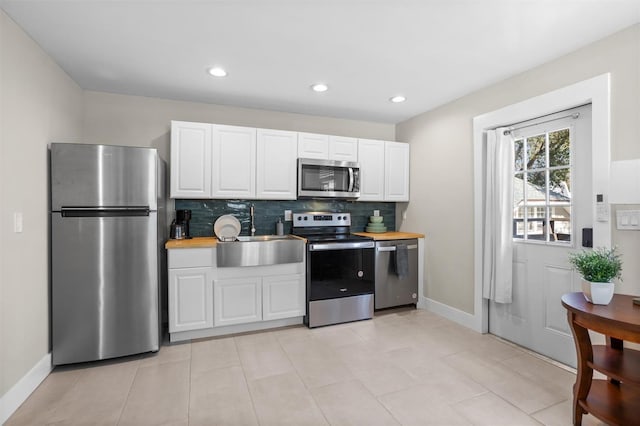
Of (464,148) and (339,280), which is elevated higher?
(464,148)

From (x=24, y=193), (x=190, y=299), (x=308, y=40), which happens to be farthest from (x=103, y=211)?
(x=308, y=40)

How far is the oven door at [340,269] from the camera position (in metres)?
3.28

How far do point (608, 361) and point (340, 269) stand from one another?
2.16m

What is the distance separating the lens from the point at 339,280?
3381mm

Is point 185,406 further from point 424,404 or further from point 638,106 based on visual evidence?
point 638,106

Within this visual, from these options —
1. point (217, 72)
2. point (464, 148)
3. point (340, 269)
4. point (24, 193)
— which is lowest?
point (340, 269)

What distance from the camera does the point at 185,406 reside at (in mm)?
1964

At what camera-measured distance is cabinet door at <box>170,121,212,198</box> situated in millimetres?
3070

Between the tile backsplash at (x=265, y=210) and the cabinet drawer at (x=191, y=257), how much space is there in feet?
2.01

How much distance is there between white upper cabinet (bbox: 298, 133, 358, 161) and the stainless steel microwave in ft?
0.33

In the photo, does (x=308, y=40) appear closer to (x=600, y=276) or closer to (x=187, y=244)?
(x=187, y=244)

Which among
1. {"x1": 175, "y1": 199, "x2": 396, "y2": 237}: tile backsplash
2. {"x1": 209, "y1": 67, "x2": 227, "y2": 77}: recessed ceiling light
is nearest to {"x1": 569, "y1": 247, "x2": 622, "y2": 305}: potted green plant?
{"x1": 175, "y1": 199, "x2": 396, "y2": 237}: tile backsplash

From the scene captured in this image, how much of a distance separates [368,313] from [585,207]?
86.3 inches

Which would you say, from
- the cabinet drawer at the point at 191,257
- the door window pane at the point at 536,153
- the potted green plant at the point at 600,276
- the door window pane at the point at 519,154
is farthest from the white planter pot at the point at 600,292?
the cabinet drawer at the point at 191,257
